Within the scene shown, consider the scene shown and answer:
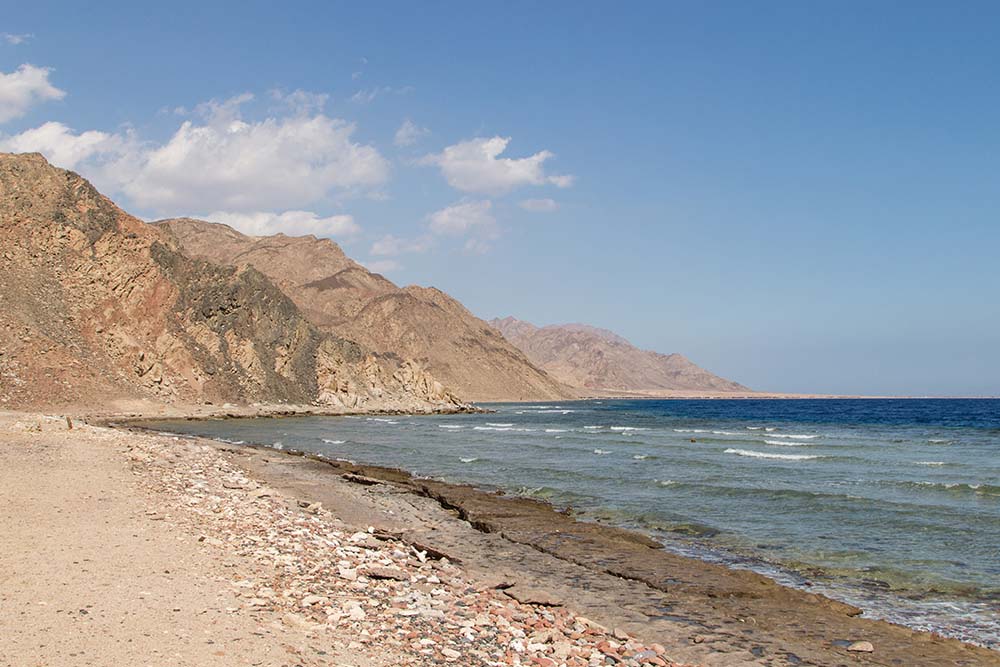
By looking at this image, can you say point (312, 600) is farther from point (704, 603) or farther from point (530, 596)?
point (704, 603)

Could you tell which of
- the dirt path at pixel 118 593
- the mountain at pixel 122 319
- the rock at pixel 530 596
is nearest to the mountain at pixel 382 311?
the mountain at pixel 122 319

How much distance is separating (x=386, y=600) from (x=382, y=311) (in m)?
164

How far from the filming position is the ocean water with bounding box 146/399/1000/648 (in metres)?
12.1

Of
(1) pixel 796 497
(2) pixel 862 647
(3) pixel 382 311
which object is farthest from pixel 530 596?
(3) pixel 382 311

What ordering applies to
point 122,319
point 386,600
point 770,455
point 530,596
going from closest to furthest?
point 386,600
point 530,596
point 770,455
point 122,319

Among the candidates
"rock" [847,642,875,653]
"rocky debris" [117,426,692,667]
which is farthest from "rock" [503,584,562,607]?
"rock" [847,642,875,653]

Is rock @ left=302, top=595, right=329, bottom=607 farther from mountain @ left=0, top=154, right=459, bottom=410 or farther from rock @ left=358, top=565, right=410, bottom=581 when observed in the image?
mountain @ left=0, top=154, right=459, bottom=410

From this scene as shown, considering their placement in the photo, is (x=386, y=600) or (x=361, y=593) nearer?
(x=386, y=600)

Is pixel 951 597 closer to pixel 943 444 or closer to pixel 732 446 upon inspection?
pixel 732 446

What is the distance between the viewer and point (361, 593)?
8.77m

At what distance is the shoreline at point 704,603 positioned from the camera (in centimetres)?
880

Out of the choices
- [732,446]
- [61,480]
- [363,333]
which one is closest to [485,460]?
[732,446]

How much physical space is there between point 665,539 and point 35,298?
2334 inches

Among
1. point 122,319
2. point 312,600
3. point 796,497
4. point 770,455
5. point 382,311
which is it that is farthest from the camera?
point 382,311
